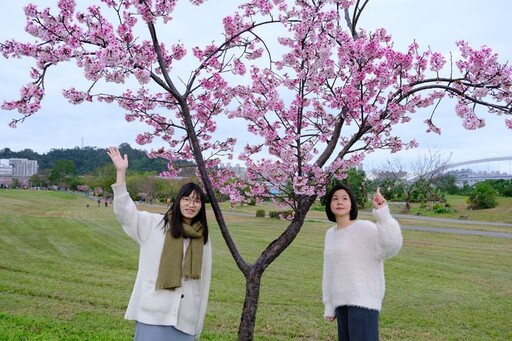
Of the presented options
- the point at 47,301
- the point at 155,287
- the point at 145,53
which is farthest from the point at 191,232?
the point at 47,301

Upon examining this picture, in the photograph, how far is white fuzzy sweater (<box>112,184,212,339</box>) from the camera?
2920mm

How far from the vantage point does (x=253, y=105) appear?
14.1 feet

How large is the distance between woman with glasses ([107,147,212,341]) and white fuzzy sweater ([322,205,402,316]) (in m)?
0.85

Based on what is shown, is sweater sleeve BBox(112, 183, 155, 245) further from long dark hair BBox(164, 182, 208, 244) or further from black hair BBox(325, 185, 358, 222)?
black hair BBox(325, 185, 358, 222)

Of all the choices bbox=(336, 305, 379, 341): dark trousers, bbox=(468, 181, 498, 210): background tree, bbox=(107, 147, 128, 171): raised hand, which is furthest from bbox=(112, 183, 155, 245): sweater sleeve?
bbox=(468, 181, 498, 210): background tree

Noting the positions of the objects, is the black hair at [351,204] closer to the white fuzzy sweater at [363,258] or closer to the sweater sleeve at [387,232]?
the white fuzzy sweater at [363,258]

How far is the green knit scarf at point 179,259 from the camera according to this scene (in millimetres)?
2883

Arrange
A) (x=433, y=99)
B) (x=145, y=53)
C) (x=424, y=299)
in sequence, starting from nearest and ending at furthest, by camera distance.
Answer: (x=145, y=53) → (x=433, y=99) → (x=424, y=299)

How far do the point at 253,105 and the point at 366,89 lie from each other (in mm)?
1012

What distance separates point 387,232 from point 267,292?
19.0 ft

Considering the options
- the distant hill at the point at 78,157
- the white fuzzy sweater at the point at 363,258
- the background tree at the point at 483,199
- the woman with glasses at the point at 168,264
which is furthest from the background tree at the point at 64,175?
the white fuzzy sweater at the point at 363,258

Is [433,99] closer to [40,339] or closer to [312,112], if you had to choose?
[312,112]

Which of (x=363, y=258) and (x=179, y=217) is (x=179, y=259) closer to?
(x=179, y=217)

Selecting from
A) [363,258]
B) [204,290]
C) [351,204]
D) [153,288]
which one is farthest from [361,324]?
[153,288]
